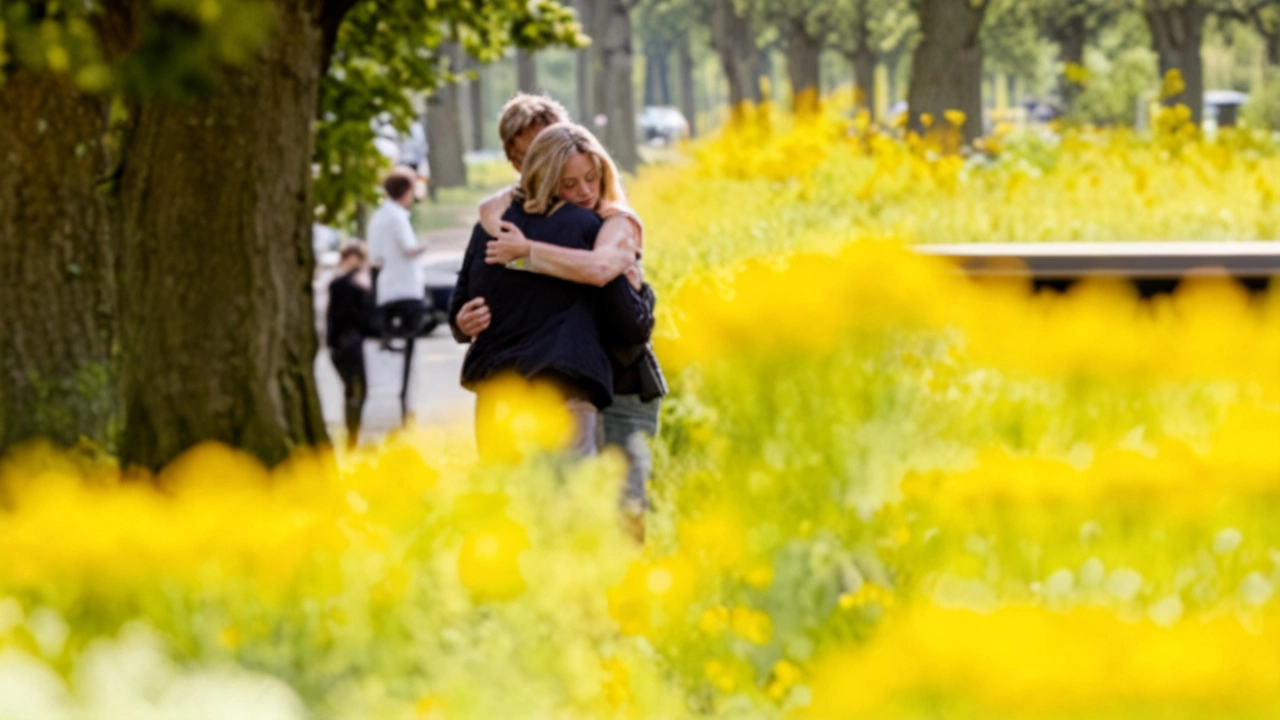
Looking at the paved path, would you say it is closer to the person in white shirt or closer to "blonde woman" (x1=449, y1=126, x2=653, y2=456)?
the person in white shirt

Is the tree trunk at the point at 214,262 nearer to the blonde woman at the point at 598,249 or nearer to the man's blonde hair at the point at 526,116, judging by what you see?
the man's blonde hair at the point at 526,116

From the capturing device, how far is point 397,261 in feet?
39.4

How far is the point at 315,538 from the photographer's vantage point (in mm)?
4188

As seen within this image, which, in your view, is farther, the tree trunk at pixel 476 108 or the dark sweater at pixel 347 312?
the tree trunk at pixel 476 108

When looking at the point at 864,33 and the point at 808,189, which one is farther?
the point at 864,33

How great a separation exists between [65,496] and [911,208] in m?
9.30

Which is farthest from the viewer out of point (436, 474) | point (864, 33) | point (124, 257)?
point (864, 33)

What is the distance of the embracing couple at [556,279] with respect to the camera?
19.4ft

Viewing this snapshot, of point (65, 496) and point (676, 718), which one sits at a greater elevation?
point (65, 496)

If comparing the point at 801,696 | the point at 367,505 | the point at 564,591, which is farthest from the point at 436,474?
the point at 801,696

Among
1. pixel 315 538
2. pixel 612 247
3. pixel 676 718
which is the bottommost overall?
pixel 676 718

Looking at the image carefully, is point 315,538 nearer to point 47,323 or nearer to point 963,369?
point 963,369

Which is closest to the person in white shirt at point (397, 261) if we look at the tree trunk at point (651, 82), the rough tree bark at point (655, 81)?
the tree trunk at point (651, 82)

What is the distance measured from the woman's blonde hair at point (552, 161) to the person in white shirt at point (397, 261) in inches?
227
